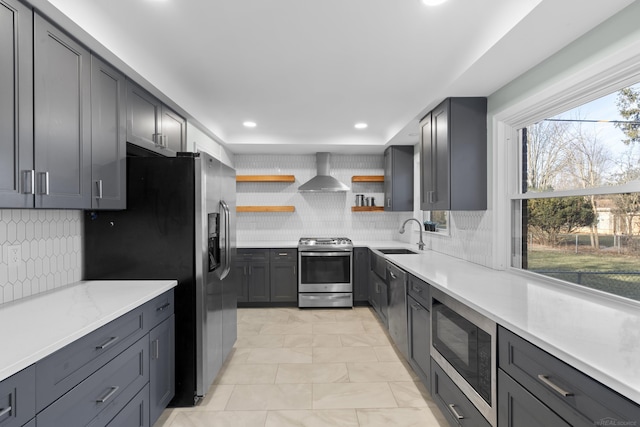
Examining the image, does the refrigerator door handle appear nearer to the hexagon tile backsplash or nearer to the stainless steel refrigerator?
the stainless steel refrigerator

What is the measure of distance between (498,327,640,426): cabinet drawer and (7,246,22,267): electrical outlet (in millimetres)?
2538

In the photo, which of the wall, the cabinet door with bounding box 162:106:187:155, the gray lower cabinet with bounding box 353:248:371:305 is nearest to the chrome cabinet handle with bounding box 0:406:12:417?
the cabinet door with bounding box 162:106:187:155

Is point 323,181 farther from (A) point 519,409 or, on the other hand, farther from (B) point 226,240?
(A) point 519,409

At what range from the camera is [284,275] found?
4.46 m

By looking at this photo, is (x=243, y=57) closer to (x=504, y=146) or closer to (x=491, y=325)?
(x=504, y=146)

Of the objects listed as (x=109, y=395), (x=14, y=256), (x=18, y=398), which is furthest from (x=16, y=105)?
(x=109, y=395)

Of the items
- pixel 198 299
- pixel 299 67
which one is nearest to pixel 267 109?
pixel 299 67

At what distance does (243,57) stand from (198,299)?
1791mm

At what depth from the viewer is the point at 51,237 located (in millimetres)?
1941

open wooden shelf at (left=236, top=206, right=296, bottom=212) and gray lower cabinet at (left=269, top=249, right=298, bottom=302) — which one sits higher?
open wooden shelf at (left=236, top=206, right=296, bottom=212)

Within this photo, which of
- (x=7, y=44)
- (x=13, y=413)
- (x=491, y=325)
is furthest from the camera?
(x=491, y=325)

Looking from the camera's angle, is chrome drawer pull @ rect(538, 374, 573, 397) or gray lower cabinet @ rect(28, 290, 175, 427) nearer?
chrome drawer pull @ rect(538, 374, 573, 397)

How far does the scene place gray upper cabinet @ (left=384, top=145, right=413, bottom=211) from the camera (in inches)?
181

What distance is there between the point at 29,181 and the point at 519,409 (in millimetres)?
2362
